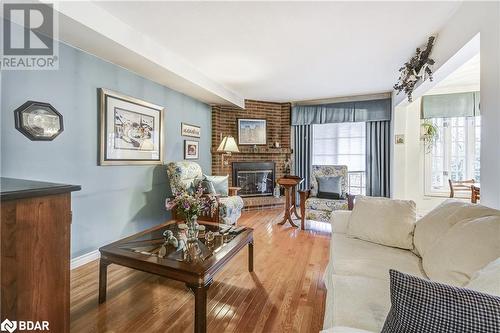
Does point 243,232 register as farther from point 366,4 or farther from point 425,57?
point 425,57

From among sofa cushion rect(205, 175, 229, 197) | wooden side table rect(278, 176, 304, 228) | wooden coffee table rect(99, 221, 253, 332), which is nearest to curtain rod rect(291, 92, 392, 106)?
wooden side table rect(278, 176, 304, 228)

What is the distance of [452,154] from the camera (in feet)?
14.0

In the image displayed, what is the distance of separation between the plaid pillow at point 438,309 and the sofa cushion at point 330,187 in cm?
313

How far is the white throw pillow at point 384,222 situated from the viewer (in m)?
1.69

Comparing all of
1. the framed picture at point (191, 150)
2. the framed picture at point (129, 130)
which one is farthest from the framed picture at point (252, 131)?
the framed picture at point (129, 130)

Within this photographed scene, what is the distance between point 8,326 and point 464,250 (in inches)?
80.2

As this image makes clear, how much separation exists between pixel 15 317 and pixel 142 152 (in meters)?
2.30

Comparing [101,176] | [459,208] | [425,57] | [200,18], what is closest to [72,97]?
[101,176]

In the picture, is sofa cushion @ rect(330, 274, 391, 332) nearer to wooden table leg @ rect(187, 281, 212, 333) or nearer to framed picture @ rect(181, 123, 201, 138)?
wooden table leg @ rect(187, 281, 212, 333)

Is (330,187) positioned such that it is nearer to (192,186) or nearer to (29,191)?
(192,186)

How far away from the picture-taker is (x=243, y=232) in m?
2.06

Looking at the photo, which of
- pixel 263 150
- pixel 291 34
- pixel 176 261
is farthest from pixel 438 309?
pixel 263 150

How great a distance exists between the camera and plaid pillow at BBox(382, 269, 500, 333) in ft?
1.75

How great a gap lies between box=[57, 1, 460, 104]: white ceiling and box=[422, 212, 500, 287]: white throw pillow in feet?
5.89
